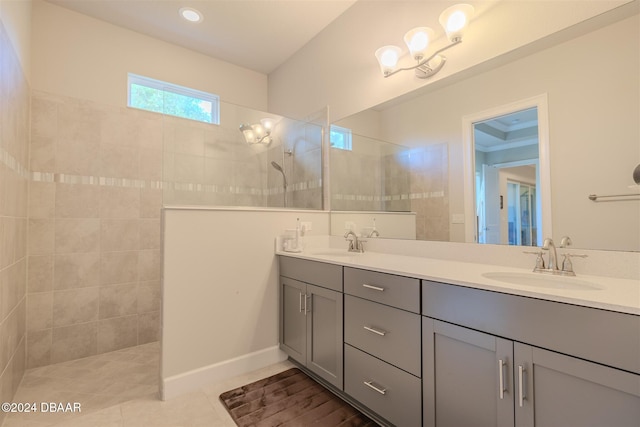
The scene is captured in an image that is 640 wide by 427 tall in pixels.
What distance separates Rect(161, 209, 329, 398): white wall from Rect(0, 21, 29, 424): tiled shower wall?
0.78 m

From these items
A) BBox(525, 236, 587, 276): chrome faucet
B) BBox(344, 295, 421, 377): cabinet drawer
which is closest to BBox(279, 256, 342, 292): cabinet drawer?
BBox(344, 295, 421, 377): cabinet drawer

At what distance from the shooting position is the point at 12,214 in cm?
175

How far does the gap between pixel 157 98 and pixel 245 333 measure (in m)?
2.37

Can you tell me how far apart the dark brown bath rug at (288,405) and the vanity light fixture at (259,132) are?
1808 millimetres

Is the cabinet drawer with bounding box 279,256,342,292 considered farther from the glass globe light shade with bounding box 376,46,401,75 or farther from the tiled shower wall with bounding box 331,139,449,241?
the glass globe light shade with bounding box 376,46,401,75

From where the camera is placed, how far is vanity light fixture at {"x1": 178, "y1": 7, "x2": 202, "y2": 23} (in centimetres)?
247

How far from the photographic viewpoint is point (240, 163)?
7.64 feet

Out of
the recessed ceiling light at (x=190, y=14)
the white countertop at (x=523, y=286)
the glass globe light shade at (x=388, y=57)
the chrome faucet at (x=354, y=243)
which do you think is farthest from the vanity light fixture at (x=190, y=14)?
the white countertop at (x=523, y=286)

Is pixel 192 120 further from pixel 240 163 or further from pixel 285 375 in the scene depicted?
pixel 285 375

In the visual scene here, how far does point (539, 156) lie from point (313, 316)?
5.14 ft

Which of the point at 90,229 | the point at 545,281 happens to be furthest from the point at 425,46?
the point at 90,229

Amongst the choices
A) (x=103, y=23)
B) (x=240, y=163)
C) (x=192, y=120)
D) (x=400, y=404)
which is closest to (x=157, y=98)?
(x=103, y=23)

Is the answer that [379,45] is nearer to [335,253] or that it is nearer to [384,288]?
[335,253]

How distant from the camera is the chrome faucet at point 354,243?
7.57 ft
